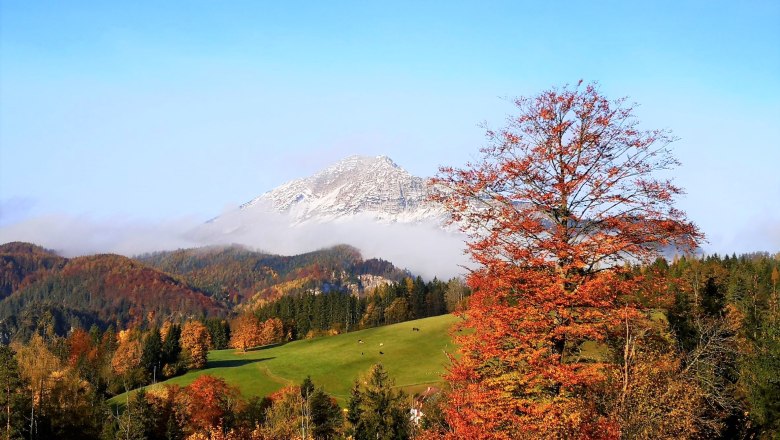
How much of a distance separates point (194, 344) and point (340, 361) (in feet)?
131

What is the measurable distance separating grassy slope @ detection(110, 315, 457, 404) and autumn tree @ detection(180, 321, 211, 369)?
331cm

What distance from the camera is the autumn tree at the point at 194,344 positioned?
13500 cm

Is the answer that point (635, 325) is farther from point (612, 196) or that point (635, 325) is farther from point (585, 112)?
point (585, 112)

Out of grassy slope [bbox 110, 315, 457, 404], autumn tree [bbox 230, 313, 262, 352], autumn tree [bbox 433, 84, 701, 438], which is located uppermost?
autumn tree [bbox 433, 84, 701, 438]

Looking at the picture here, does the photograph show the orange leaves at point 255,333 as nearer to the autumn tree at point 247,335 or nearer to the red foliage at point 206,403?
the autumn tree at point 247,335

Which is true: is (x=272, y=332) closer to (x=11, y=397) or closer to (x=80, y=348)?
(x=80, y=348)

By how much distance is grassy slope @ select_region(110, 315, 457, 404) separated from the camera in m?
112

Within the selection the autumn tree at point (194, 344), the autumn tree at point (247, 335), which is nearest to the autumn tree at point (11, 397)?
the autumn tree at point (194, 344)

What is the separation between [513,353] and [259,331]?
168403mm

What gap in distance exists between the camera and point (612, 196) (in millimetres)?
17406

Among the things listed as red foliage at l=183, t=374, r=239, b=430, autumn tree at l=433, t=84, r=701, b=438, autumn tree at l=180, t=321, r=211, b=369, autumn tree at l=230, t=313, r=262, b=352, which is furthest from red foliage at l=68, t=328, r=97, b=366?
autumn tree at l=433, t=84, r=701, b=438

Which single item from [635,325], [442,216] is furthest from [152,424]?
[635,325]

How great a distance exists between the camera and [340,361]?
128 meters

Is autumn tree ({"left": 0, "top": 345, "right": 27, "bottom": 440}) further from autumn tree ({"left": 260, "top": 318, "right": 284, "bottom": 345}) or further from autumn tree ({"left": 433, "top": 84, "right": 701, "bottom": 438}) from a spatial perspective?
autumn tree ({"left": 260, "top": 318, "right": 284, "bottom": 345})
